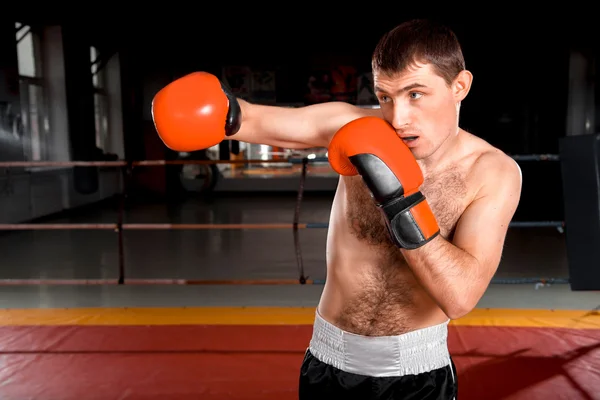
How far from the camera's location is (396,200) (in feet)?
2.85

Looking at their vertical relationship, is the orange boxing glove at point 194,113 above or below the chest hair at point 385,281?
above

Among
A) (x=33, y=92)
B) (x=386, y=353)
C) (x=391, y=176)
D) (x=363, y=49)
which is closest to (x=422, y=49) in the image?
(x=391, y=176)

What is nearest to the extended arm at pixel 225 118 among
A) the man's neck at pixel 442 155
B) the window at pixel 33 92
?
the man's neck at pixel 442 155

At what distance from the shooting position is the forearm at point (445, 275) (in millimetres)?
824

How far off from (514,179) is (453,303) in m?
0.33

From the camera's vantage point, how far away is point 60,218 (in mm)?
6891

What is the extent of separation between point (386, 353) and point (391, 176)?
40 centimetres

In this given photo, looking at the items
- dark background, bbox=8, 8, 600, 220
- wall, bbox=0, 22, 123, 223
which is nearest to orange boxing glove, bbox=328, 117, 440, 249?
wall, bbox=0, 22, 123, 223

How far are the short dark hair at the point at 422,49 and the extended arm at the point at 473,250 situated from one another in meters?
0.23

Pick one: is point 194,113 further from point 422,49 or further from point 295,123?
point 422,49

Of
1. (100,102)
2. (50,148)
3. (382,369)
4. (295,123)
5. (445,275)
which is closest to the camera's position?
(445,275)

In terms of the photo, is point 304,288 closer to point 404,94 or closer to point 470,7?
point 404,94

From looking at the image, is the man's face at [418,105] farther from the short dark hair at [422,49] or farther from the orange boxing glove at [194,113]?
the orange boxing glove at [194,113]

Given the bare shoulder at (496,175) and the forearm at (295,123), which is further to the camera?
the forearm at (295,123)
